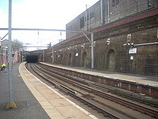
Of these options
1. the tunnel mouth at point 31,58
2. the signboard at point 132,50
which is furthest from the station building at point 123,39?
the tunnel mouth at point 31,58

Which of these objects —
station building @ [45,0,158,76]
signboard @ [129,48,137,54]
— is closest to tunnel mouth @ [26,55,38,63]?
station building @ [45,0,158,76]

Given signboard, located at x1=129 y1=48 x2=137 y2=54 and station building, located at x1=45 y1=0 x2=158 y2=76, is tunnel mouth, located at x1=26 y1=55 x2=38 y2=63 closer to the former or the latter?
station building, located at x1=45 y1=0 x2=158 y2=76

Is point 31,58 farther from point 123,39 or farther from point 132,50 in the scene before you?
point 132,50

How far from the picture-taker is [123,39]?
18.5 metres

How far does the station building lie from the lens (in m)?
15.1

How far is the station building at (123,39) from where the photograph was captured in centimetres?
1507

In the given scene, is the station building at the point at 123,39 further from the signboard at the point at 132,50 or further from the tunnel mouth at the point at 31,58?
the tunnel mouth at the point at 31,58

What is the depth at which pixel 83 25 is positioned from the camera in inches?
1603

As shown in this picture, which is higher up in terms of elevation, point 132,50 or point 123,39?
point 123,39

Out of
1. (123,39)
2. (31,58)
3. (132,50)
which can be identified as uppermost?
(123,39)

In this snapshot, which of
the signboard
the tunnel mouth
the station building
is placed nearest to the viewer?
the station building

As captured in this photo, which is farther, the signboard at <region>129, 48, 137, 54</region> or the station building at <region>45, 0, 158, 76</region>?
the signboard at <region>129, 48, 137, 54</region>

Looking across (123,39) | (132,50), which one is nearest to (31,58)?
(123,39)

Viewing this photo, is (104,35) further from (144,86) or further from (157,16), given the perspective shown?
(144,86)
